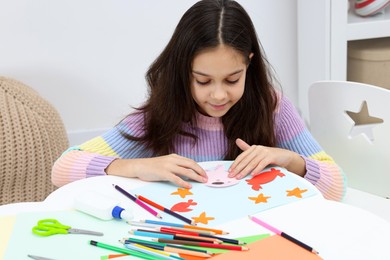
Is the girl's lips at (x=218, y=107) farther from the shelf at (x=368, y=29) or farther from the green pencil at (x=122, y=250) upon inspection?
the shelf at (x=368, y=29)

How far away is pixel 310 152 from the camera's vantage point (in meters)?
1.20

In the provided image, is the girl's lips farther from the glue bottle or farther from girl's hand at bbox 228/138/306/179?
the glue bottle

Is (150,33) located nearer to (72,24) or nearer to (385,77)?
(72,24)

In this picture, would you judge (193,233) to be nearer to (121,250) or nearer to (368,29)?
(121,250)

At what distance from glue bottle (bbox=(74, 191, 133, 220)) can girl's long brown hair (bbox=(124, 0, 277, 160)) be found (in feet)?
1.14

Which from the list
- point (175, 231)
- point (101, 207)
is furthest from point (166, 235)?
point (101, 207)

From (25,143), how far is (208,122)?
1.97 ft

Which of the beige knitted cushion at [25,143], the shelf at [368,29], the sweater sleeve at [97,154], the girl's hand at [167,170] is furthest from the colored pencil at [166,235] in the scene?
the shelf at [368,29]

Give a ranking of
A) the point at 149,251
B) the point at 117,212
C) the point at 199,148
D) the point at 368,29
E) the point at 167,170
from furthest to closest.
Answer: the point at 368,29 → the point at 199,148 → the point at 167,170 → the point at 117,212 → the point at 149,251

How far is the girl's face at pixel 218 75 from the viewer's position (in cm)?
107

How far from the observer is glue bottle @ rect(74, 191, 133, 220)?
0.84 metres

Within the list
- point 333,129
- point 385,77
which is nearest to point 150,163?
point 333,129

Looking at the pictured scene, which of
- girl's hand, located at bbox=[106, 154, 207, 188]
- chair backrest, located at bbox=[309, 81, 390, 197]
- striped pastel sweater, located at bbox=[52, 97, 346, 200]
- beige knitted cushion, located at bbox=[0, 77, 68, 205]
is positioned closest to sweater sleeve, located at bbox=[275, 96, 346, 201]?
striped pastel sweater, located at bbox=[52, 97, 346, 200]

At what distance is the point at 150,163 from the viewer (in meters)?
1.03
